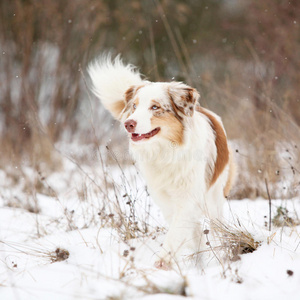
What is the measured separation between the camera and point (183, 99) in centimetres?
297

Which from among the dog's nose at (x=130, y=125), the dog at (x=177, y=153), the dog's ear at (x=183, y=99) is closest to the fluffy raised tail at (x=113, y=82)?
the dog at (x=177, y=153)

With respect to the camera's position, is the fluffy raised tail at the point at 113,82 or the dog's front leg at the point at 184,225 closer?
the dog's front leg at the point at 184,225

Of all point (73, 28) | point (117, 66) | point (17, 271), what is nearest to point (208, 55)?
point (73, 28)

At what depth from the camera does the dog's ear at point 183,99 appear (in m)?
2.95

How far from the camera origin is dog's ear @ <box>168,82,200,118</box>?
2.95 metres

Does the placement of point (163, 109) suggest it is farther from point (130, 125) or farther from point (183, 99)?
point (130, 125)

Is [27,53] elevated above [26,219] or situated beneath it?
elevated above

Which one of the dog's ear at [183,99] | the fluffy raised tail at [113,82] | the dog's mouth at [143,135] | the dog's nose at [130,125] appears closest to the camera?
the dog's nose at [130,125]

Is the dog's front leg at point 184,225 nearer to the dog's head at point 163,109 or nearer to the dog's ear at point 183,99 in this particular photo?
the dog's head at point 163,109

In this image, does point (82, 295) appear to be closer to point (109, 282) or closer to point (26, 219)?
point (109, 282)

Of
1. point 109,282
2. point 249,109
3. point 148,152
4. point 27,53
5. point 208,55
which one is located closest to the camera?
point 109,282

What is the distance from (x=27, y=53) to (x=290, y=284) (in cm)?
616

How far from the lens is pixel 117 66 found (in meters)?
3.64

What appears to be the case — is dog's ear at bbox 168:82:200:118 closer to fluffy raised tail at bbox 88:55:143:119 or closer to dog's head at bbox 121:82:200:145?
dog's head at bbox 121:82:200:145
